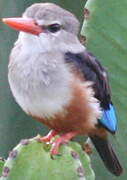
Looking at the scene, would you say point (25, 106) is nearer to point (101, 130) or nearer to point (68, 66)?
point (68, 66)

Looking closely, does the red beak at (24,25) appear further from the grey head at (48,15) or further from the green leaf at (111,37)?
the green leaf at (111,37)

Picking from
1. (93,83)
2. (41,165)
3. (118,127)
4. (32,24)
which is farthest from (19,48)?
(41,165)

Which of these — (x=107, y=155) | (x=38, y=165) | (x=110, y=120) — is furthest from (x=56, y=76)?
(x=38, y=165)

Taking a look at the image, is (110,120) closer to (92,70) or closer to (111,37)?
(92,70)

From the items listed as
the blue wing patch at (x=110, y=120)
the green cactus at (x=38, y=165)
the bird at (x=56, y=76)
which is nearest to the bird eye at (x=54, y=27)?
the bird at (x=56, y=76)

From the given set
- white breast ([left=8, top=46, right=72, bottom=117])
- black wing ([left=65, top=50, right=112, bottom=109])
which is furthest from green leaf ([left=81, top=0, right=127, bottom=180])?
white breast ([left=8, top=46, right=72, bottom=117])

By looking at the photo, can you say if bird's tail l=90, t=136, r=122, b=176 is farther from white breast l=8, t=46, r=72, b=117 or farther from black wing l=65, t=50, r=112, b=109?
white breast l=8, t=46, r=72, b=117

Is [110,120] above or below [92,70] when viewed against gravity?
below
